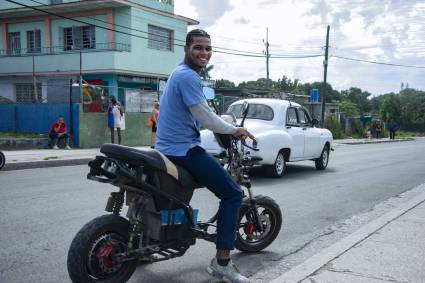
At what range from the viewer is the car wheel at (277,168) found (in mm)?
11656

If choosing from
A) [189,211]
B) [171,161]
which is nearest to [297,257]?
[189,211]

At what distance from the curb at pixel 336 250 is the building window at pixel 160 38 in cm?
2577

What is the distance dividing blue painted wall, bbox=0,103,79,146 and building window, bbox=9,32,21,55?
45.6 ft

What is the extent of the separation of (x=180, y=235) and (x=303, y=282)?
43.6 inches

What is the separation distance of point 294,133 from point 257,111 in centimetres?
104

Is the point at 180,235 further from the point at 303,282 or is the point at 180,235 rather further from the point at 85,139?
the point at 85,139


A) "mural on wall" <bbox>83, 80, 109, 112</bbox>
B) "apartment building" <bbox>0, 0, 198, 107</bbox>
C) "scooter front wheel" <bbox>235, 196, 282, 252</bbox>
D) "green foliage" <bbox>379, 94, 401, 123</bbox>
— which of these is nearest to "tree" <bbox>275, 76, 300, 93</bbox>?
"green foliage" <bbox>379, 94, 401, 123</bbox>

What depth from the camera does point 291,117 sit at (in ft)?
41.1

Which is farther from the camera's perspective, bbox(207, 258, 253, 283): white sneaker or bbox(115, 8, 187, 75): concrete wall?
bbox(115, 8, 187, 75): concrete wall

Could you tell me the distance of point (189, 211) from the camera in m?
4.31

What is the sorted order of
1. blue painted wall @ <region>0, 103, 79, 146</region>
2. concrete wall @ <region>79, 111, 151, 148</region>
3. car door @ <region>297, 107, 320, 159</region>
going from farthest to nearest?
blue painted wall @ <region>0, 103, 79, 146</region> < concrete wall @ <region>79, 111, 151, 148</region> < car door @ <region>297, 107, 320, 159</region>

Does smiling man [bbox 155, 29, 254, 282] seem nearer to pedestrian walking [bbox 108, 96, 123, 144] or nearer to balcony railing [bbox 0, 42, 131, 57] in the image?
pedestrian walking [bbox 108, 96, 123, 144]

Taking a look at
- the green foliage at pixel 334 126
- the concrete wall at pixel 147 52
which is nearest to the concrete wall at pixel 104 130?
the concrete wall at pixel 147 52

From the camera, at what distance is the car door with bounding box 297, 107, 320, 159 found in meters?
12.9
